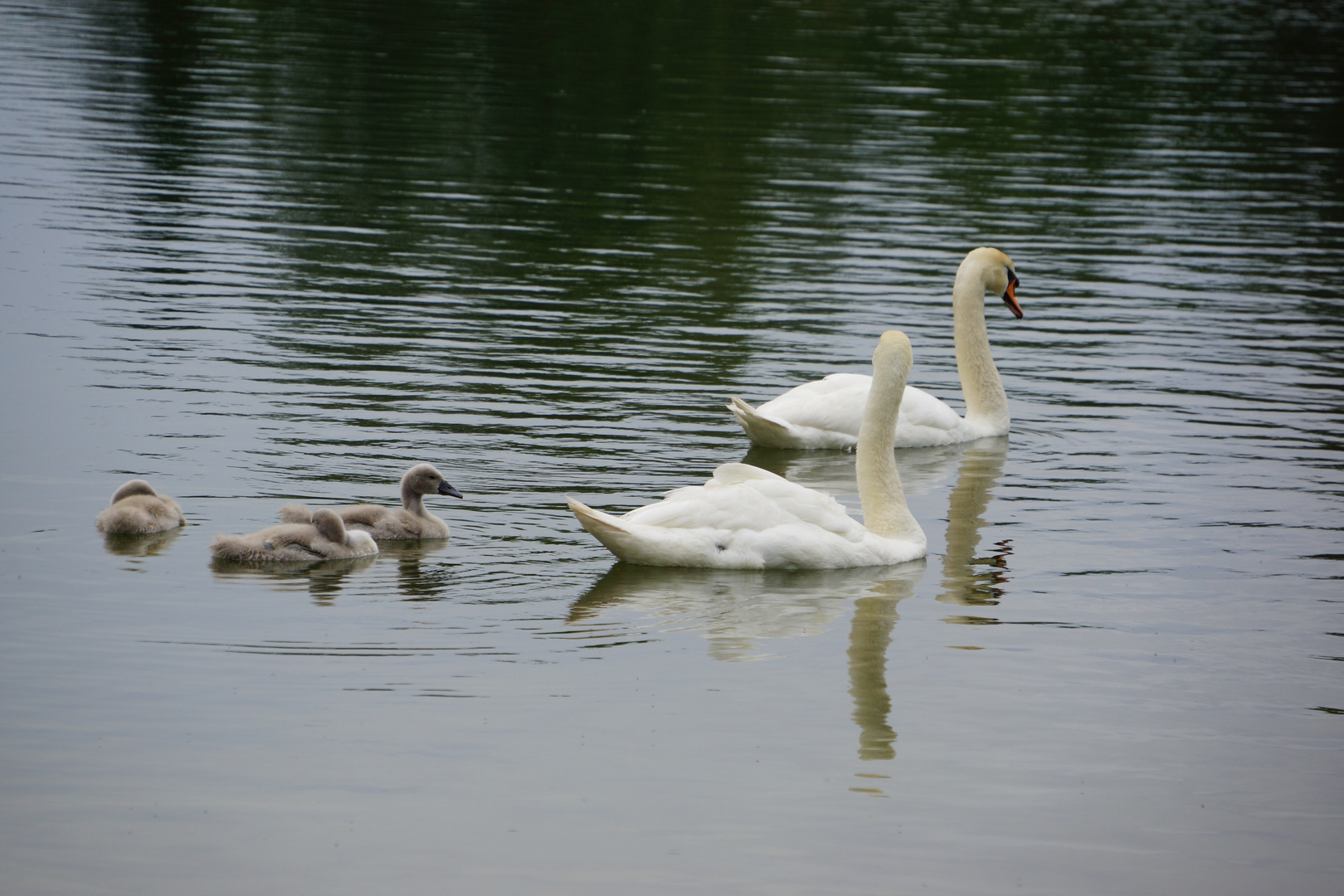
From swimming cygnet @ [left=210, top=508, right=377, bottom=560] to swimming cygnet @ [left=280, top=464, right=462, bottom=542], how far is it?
0.79ft

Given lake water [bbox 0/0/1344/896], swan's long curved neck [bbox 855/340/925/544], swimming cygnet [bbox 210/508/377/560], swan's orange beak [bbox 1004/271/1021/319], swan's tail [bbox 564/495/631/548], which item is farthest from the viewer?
swan's orange beak [bbox 1004/271/1021/319]

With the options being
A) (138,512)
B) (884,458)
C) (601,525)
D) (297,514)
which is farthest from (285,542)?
(884,458)

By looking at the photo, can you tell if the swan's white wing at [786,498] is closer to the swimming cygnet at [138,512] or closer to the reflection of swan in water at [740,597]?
the reflection of swan in water at [740,597]

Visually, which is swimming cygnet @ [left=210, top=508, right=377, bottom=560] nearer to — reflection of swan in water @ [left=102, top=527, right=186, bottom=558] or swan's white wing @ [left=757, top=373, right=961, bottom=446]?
reflection of swan in water @ [left=102, top=527, right=186, bottom=558]

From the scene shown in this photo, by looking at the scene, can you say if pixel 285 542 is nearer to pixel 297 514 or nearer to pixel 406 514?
pixel 297 514

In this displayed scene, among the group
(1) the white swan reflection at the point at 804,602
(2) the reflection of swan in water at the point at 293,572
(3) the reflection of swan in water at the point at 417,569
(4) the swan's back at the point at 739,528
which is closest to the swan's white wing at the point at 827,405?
(1) the white swan reflection at the point at 804,602

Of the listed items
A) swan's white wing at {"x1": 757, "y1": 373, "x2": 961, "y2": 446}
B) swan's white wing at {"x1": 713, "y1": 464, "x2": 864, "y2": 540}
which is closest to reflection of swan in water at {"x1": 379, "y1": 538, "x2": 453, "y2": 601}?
swan's white wing at {"x1": 713, "y1": 464, "x2": 864, "y2": 540}

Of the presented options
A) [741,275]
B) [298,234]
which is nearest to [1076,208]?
[741,275]

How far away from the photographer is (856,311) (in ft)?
62.2

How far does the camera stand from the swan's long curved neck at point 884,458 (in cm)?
1057

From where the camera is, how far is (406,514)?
10.1 metres

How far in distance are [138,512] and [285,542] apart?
93 cm

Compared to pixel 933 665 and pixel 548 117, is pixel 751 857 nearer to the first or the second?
pixel 933 665

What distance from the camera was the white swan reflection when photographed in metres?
8.42
